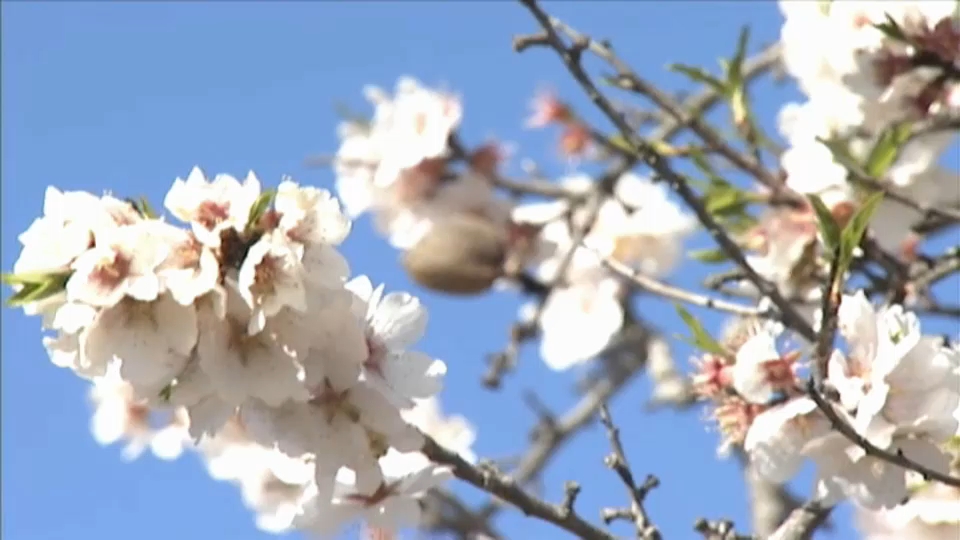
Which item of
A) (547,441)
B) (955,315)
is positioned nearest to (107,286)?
(955,315)

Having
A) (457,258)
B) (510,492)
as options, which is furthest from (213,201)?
(457,258)

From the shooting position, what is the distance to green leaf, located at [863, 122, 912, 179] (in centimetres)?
219

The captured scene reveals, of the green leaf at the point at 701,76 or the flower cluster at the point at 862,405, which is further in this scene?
the green leaf at the point at 701,76

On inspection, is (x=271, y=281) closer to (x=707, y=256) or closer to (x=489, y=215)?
(x=707, y=256)

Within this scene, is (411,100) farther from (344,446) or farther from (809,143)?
(344,446)

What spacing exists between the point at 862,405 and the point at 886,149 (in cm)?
71

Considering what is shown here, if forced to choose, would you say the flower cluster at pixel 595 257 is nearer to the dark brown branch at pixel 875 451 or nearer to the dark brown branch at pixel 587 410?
the dark brown branch at pixel 587 410

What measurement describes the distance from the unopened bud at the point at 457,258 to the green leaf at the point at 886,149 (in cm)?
115

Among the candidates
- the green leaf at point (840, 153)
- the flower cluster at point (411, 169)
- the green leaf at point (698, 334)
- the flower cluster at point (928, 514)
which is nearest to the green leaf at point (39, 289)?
the green leaf at point (698, 334)

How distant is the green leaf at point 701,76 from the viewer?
235cm

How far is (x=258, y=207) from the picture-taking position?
147 cm

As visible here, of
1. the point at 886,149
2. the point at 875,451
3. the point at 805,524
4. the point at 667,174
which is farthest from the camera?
the point at 886,149

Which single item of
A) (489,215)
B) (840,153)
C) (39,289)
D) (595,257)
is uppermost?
(489,215)

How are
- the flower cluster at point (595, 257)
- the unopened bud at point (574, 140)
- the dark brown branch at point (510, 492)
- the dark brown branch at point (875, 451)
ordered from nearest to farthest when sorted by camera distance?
the dark brown branch at point (875, 451) → the dark brown branch at point (510, 492) → the flower cluster at point (595, 257) → the unopened bud at point (574, 140)
